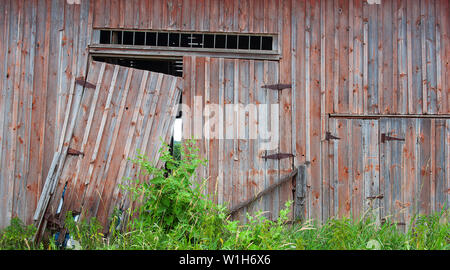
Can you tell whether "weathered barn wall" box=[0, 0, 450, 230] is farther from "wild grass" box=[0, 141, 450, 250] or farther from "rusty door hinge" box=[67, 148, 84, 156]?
"wild grass" box=[0, 141, 450, 250]

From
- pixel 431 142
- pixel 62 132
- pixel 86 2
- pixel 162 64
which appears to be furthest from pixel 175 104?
pixel 431 142

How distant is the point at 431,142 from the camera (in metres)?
5.10

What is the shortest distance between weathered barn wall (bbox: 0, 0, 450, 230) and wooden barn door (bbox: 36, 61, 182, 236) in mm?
336

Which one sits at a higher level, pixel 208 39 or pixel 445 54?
pixel 208 39

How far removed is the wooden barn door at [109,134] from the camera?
14.7 ft

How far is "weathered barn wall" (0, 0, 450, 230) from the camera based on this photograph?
15.6 ft

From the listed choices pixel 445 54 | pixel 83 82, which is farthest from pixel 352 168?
pixel 83 82

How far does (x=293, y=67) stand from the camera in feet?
16.6

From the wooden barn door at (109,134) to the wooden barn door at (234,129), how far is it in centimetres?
34

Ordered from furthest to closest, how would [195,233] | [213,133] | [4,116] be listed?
[213,133]
[4,116]
[195,233]

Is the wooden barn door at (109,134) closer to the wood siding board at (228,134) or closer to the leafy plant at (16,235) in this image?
the leafy plant at (16,235)

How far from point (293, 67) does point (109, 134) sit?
2.93 meters

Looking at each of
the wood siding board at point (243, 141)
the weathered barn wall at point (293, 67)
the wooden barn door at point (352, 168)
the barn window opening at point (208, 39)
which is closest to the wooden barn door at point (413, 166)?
the weathered barn wall at point (293, 67)

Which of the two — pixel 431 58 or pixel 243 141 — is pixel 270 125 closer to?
pixel 243 141
